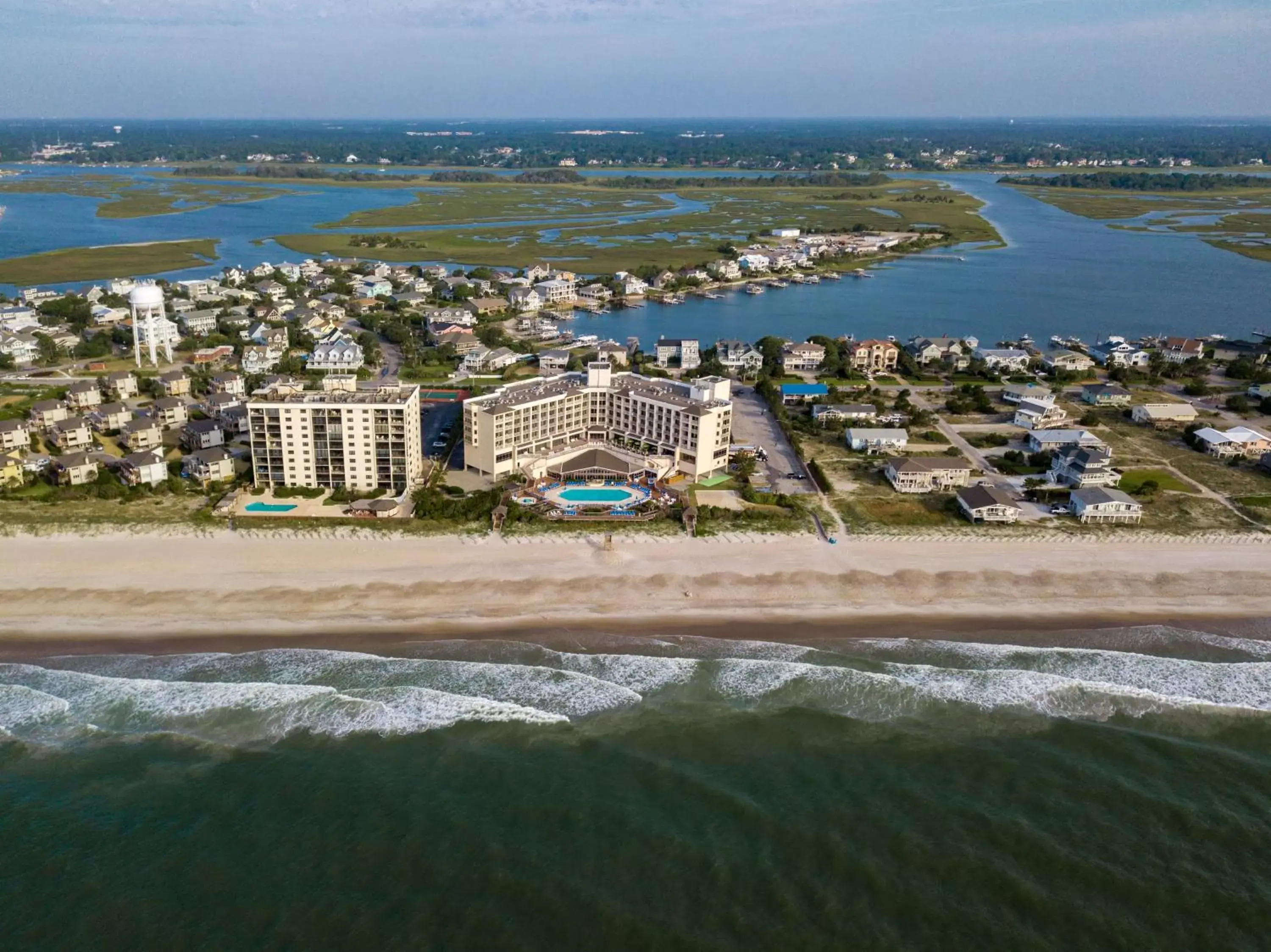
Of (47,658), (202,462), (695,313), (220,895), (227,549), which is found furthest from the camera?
(695,313)

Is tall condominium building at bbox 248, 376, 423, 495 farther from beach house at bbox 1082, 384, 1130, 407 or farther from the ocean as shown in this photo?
beach house at bbox 1082, 384, 1130, 407

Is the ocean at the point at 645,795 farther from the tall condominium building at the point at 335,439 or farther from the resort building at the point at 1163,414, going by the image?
the resort building at the point at 1163,414

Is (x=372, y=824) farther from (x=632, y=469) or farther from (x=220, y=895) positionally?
(x=632, y=469)

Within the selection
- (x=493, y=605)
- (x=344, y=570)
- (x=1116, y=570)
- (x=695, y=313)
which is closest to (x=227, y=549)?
(x=344, y=570)

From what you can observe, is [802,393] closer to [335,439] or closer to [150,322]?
[335,439]

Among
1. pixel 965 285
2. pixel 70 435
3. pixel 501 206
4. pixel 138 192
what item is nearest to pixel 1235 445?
pixel 965 285

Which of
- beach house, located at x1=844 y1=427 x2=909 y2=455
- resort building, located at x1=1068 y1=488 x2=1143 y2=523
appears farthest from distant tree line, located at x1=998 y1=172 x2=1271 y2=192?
resort building, located at x1=1068 y1=488 x2=1143 y2=523

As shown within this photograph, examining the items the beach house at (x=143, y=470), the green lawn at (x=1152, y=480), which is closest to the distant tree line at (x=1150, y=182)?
the green lawn at (x=1152, y=480)
